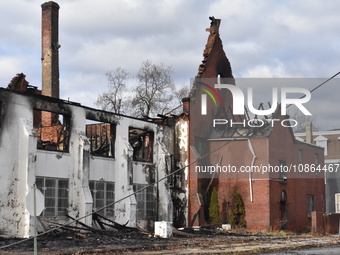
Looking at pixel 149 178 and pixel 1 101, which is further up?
pixel 1 101

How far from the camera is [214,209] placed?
126ft

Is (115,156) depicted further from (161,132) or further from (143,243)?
(143,243)

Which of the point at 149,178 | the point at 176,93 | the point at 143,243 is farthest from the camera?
the point at 176,93

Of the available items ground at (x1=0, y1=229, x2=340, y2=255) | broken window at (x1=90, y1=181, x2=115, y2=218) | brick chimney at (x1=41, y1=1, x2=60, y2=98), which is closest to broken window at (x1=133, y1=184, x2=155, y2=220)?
broken window at (x1=90, y1=181, x2=115, y2=218)

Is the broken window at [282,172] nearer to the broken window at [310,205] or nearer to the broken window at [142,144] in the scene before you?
the broken window at [310,205]

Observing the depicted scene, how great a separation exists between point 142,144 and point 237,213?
7.03 m

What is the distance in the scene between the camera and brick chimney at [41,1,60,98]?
141ft

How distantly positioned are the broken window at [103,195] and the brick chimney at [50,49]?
12.5 m

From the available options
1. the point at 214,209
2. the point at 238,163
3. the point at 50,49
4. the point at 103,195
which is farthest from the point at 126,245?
the point at 50,49

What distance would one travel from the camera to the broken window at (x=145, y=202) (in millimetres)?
34656

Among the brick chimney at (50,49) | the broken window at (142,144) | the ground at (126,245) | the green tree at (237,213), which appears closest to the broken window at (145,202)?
the broken window at (142,144)

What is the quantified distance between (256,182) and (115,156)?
980 cm

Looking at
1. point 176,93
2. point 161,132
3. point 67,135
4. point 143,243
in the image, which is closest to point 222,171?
point 161,132

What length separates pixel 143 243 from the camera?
25.0 m
